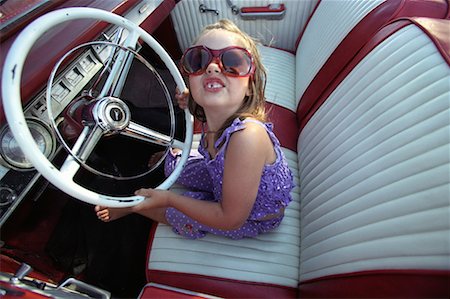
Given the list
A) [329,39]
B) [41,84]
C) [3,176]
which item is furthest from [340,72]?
[3,176]

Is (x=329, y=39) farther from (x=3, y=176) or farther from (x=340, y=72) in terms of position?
(x=3, y=176)

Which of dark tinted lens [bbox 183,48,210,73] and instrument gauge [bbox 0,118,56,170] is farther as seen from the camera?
dark tinted lens [bbox 183,48,210,73]

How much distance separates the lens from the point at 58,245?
4.00ft

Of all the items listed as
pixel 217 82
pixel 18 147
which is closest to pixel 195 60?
pixel 217 82

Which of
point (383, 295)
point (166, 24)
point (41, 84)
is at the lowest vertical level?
point (383, 295)

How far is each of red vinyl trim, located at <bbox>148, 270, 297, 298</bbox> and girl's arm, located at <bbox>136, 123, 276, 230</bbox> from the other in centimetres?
17

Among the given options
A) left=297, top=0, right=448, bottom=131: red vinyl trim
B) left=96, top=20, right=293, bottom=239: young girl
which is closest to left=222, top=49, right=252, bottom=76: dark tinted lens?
left=96, top=20, right=293, bottom=239: young girl

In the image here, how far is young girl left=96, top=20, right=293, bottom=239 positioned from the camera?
2.86 ft

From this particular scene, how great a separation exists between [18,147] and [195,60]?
1.65 feet

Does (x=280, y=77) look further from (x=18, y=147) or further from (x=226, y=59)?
(x=18, y=147)

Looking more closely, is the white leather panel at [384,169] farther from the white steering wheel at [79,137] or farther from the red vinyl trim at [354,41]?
the white steering wheel at [79,137]

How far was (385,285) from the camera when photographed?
677 mm

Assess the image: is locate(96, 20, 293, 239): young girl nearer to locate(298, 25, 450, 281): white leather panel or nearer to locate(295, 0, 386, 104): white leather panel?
locate(298, 25, 450, 281): white leather panel

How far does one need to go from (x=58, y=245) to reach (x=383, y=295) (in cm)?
110
